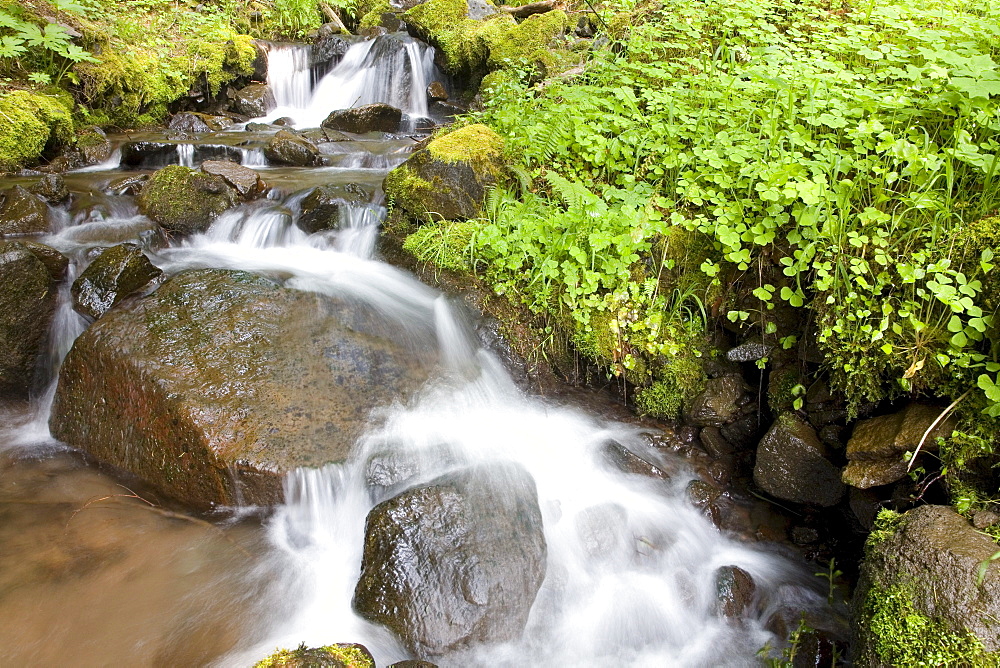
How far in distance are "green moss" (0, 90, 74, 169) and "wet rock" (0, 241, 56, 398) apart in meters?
2.81

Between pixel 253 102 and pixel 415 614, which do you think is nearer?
pixel 415 614

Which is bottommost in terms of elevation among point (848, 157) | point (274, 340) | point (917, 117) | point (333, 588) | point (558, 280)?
point (333, 588)

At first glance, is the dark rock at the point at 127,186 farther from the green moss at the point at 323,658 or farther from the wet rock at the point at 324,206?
the green moss at the point at 323,658

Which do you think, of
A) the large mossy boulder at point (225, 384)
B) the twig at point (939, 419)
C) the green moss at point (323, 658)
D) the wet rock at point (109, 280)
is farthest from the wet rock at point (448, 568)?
the wet rock at point (109, 280)

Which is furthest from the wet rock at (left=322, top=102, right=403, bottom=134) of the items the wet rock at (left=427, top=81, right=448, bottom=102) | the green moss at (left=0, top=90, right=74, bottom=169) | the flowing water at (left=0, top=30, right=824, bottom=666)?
the flowing water at (left=0, top=30, right=824, bottom=666)

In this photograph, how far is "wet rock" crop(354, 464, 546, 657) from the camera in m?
2.80

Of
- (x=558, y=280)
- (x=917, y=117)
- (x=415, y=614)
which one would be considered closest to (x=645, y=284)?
(x=558, y=280)

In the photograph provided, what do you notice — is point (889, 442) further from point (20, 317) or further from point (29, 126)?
point (29, 126)

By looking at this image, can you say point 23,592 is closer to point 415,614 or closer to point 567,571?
point 415,614

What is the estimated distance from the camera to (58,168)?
645 cm

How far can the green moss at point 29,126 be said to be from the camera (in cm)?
612

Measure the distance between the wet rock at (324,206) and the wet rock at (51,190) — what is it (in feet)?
7.21

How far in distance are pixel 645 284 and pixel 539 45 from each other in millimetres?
6197

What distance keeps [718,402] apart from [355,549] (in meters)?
2.59
